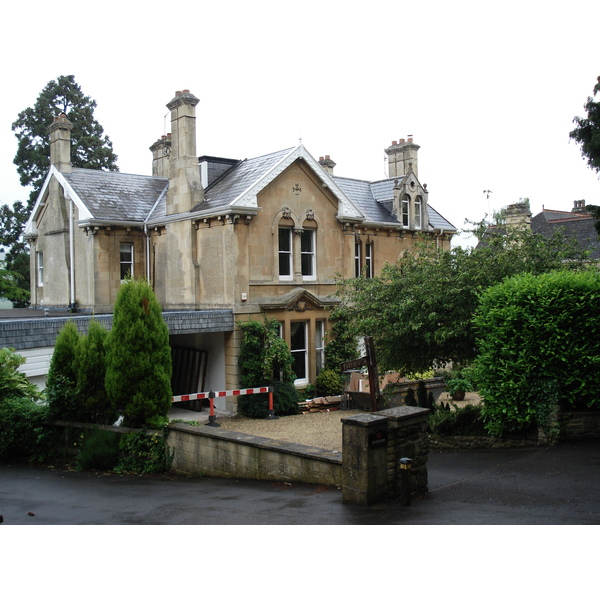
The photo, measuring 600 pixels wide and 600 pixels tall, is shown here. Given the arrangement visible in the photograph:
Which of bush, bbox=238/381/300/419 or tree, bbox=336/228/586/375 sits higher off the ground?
tree, bbox=336/228/586/375

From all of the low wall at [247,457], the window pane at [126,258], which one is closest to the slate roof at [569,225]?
the window pane at [126,258]

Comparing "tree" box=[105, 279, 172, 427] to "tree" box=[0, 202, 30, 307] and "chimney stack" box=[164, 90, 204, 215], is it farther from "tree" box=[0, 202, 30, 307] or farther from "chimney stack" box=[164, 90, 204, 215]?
"tree" box=[0, 202, 30, 307]

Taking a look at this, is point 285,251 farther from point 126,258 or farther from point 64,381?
point 64,381

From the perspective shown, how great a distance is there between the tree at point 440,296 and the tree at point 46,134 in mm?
27929

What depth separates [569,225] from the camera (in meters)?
44.6

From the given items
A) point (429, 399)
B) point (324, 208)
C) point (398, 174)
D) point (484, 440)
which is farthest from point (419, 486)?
point (398, 174)

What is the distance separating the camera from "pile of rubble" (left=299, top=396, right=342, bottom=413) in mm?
23264

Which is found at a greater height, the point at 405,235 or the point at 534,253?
the point at 405,235

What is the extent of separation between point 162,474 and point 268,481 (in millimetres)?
2979

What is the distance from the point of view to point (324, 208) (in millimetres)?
25109

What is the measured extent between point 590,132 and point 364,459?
13.9m

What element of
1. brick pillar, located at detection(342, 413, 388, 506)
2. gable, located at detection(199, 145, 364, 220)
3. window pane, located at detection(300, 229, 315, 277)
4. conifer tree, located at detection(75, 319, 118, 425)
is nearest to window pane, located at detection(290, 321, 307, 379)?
window pane, located at detection(300, 229, 315, 277)

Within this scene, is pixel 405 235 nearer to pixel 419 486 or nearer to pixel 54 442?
pixel 54 442

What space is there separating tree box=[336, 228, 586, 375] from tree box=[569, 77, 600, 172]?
2.82 m
